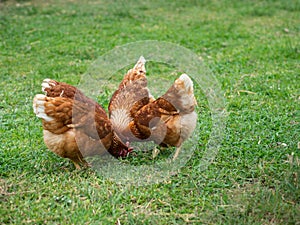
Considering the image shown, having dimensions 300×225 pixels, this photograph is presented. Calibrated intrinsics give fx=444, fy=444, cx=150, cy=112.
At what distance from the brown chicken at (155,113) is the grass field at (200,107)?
1.01 feet

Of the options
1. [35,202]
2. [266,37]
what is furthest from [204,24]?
[35,202]

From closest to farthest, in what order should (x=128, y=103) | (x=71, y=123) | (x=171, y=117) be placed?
(x=71, y=123) < (x=171, y=117) < (x=128, y=103)

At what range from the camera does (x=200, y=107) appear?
229 inches

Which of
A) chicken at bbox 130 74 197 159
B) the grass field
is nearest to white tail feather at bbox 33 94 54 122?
the grass field

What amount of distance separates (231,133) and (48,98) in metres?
2.12

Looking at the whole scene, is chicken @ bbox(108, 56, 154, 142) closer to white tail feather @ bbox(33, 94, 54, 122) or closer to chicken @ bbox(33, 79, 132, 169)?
chicken @ bbox(33, 79, 132, 169)

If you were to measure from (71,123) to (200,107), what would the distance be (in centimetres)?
215

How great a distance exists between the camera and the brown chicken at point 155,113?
14.4 feet

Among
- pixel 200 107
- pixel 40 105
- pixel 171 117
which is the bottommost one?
pixel 200 107

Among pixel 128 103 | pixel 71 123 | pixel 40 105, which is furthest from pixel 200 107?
pixel 40 105

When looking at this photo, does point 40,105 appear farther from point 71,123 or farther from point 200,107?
point 200,107

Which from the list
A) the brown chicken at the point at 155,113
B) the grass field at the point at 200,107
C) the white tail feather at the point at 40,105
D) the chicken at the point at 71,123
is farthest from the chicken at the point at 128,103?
the white tail feather at the point at 40,105

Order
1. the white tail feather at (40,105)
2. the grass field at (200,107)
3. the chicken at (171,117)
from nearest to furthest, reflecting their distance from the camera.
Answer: the grass field at (200,107) → the white tail feather at (40,105) → the chicken at (171,117)

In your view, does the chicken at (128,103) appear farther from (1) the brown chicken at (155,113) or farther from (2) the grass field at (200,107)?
(2) the grass field at (200,107)
